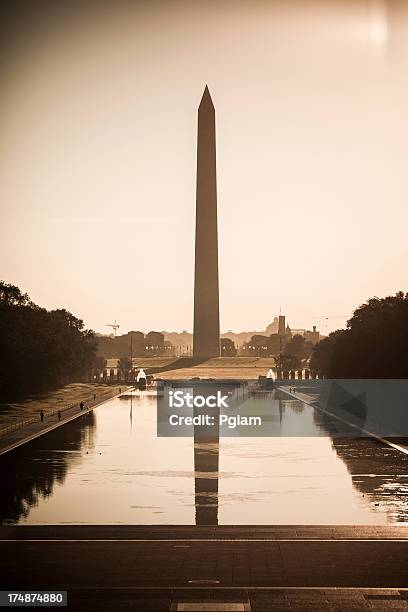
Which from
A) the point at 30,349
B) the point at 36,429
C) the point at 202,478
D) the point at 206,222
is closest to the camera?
the point at 202,478

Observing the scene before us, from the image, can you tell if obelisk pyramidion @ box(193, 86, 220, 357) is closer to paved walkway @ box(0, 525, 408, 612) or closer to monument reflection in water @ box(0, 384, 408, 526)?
monument reflection in water @ box(0, 384, 408, 526)

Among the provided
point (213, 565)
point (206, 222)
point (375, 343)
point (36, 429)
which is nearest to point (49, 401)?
point (375, 343)

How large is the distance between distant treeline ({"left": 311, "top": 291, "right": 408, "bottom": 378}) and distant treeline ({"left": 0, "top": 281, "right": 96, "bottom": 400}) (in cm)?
2996

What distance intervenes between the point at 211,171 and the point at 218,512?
10515 centimetres

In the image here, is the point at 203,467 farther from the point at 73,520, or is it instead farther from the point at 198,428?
the point at 198,428

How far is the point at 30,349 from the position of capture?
10838 centimetres

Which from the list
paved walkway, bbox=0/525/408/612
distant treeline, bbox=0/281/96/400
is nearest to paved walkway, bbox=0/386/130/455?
distant treeline, bbox=0/281/96/400

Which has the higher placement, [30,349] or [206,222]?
[206,222]

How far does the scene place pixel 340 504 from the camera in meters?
39.8

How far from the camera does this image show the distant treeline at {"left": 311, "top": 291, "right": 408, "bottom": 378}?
89562 millimetres

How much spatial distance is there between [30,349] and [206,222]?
123 ft

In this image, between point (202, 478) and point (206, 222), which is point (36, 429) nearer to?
point (202, 478)

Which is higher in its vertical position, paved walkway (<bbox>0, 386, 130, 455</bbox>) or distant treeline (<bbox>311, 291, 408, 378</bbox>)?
distant treeline (<bbox>311, 291, 408, 378</bbox>)

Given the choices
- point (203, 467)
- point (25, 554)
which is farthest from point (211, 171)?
point (25, 554)
